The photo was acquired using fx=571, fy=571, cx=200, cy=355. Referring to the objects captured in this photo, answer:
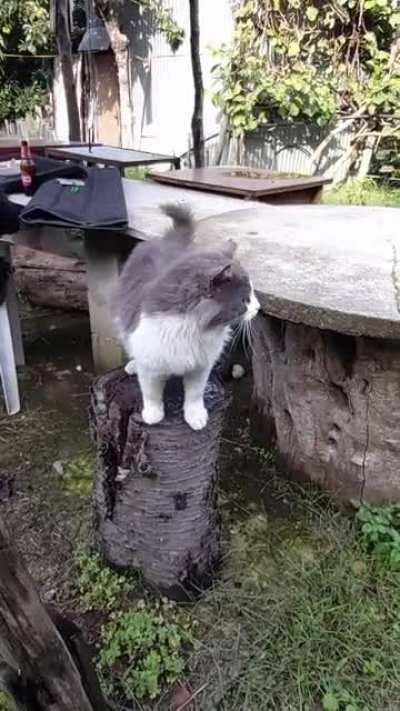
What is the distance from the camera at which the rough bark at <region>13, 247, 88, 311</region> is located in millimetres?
3209

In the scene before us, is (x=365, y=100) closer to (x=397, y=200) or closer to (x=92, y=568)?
(x=397, y=200)

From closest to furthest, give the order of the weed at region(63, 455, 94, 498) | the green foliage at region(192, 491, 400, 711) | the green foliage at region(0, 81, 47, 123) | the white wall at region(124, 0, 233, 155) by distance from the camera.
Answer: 1. the green foliage at region(192, 491, 400, 711)
2. the weed at region(63, 455, 94, 498)
3. the white wall at region(124, 0, 233, 155)
4. the green foliage at region(0, 81, 47, 123)

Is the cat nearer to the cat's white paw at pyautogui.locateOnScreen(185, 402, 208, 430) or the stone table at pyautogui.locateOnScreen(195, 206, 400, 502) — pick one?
the cat's white paw at pyautogui.locateOnScreen(185, 402, 208, 430)

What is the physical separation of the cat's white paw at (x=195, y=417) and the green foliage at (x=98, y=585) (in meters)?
0.49

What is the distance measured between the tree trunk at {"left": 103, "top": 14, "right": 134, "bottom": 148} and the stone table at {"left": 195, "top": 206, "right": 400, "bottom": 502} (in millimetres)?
6909

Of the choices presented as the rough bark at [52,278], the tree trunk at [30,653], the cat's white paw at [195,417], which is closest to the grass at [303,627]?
the tree trunk at [30,653]

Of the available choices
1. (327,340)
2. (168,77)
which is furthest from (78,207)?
(168,77)

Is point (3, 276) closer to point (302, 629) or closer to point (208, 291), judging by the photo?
point (208, 291)

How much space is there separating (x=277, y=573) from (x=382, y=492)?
399mm

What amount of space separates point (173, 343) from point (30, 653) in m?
0.60

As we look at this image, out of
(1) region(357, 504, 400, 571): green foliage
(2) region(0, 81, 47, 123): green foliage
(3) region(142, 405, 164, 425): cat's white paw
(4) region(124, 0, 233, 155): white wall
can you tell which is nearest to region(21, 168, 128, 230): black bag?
(3) region(142, 405, 164, 425): cat's white paw

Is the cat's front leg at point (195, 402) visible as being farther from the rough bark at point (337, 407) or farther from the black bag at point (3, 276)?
the black bag at point (3, 276)

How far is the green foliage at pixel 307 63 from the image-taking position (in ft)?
18.4

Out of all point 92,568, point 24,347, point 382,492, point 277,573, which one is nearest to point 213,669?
point 277,573
